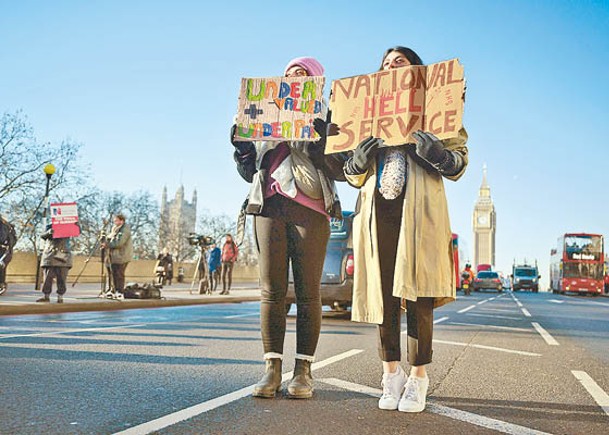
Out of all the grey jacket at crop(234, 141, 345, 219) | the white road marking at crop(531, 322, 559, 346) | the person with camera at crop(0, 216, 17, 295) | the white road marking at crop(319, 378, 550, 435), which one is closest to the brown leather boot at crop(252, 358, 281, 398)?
the white road marking at crop(319, 378, 550, 435)

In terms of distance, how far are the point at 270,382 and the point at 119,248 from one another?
11692 mm

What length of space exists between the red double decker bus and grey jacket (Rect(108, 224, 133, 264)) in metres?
37.6

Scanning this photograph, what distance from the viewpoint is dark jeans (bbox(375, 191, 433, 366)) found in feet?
12.0

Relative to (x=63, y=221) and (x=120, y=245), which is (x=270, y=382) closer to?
(x=63, y=221)

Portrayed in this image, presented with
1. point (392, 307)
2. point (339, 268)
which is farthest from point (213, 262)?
point (392, 307)

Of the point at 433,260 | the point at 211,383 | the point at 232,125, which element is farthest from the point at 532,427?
the point at 232,125

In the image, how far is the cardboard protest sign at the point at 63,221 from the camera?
13.5 meters

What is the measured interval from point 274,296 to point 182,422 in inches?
41.7

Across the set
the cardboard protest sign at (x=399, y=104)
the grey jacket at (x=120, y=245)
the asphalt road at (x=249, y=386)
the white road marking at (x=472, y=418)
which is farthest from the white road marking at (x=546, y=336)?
the grey jacket at (x=120, y=245)

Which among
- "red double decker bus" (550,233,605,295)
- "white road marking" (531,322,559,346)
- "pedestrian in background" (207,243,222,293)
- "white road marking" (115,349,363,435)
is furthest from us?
"red double decker bus" (550,233,605,295)

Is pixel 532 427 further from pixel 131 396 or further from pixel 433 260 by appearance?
pixel 131 396

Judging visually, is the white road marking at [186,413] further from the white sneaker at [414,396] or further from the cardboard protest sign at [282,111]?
the cardboard protest sign at [282,111]

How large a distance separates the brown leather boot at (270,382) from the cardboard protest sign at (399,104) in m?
1.34

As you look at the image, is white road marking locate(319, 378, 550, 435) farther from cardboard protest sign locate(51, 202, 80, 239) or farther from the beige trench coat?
cardboard protest sign locate(51, 202, 80, 239)
